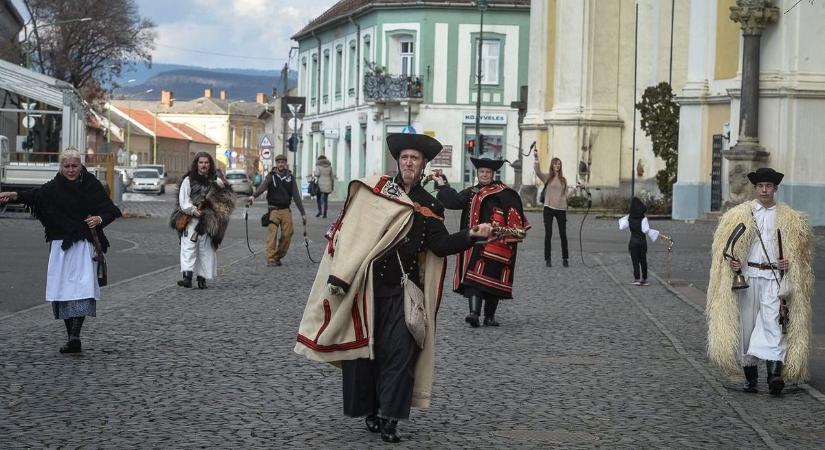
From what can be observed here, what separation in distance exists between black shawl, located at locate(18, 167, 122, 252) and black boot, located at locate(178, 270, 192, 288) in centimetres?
669

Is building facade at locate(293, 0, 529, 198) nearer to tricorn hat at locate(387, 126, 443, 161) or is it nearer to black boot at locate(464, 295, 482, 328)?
black boot at locate(464, 295, 482, 328)

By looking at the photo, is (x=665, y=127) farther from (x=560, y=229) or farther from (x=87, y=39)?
(x=87, y=39)

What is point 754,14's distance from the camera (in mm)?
33688

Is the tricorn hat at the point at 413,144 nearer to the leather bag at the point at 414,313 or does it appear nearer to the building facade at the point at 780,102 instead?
the leather bag at the point at 414,313

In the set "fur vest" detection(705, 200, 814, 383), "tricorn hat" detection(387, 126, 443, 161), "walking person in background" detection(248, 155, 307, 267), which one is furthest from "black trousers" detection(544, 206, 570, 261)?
"tricorn hat" detection(387, 126, 443, 161)

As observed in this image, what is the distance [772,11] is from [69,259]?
78.5 feet

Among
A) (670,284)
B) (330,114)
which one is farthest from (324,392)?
(330,114)

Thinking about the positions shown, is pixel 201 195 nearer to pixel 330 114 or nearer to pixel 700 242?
pixel 700 242

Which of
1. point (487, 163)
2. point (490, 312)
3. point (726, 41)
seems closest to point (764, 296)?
point (490, 312)

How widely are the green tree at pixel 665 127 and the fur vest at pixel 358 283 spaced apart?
3392 cm

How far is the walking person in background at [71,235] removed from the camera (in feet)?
41.8

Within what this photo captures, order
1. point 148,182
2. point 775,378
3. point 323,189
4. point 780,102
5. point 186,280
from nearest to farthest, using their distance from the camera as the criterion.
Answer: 1. point 775,378
2. point 186,280
3. point 780,102
4. point 323,189
5. point 148,182

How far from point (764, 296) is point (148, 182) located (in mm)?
73691

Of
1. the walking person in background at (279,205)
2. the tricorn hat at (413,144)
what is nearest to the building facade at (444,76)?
the walking person in background at (279,205)
